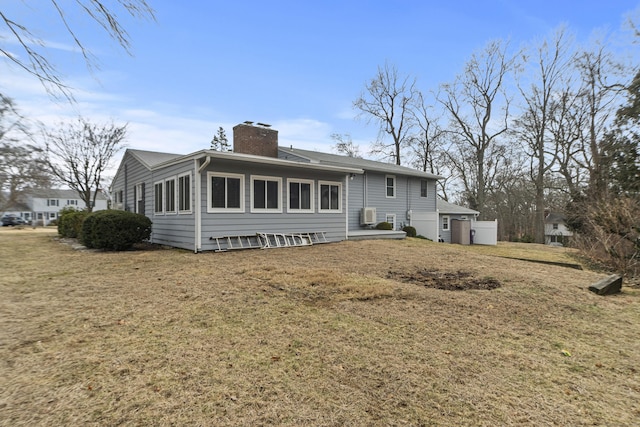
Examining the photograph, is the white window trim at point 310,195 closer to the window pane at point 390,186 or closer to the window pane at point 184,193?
the window pane at point 184,193

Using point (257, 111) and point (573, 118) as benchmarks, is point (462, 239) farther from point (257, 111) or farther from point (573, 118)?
point (257, 111)

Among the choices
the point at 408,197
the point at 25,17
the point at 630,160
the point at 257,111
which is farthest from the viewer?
the point at 257,111

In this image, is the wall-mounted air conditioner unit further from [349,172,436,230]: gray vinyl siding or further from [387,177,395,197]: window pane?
[387,177,395,197]: window pane

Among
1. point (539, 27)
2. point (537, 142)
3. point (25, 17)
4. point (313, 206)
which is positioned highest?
point (539, 27)

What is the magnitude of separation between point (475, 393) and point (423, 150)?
98.6 feet

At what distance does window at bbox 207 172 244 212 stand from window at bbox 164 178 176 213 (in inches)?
74.3

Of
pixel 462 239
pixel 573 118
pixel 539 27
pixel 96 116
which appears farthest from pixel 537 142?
pixel 96 116

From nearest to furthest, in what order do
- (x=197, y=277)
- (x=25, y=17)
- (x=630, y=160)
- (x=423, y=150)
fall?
(x=25, y=17)
(x=197, y=277)
(x=630, y=160)
(x=423, y=150)

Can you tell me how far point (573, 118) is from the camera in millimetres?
21641

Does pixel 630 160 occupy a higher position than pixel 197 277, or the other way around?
pixel 630 160

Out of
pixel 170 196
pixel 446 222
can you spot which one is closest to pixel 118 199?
pixel 170 196

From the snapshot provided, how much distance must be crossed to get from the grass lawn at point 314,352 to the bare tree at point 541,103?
71.4 feet

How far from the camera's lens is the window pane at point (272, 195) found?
1056 centimetres

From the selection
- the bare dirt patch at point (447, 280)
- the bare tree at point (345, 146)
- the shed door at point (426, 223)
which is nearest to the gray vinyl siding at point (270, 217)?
the bare dirt patch at point (447, 280)
